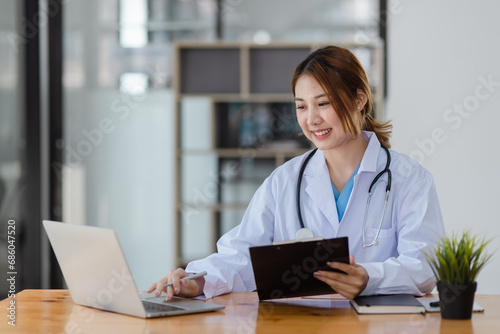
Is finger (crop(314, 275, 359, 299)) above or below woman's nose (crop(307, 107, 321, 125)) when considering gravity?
below

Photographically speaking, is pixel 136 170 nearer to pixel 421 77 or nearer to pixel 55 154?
pixel 55 154

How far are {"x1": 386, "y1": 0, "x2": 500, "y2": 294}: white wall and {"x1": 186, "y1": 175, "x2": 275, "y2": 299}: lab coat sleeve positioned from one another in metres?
1.36

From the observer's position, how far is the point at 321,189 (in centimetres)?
204

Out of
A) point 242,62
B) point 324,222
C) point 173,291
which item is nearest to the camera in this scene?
point 173,291

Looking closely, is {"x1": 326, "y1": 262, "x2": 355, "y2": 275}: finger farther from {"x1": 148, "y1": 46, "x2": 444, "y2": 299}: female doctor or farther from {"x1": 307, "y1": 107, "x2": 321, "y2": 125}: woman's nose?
{"x1": 307, "y1": 107, "x2": 321, "y2": 125}: woman's nose

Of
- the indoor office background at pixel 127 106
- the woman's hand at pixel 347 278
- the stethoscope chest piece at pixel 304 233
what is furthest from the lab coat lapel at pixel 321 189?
the indoor office background at pixel 127 106

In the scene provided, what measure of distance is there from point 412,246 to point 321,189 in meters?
0.36

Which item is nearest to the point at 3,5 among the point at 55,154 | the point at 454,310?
the point at 55,154

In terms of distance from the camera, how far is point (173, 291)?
1712 millimetres

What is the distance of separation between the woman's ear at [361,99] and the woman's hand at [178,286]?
781 millimetres

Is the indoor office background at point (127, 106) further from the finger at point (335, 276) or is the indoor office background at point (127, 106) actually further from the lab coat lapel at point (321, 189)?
the finger at point (335, 276)

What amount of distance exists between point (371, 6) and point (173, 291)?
373 cm

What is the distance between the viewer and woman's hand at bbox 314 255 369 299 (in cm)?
158
